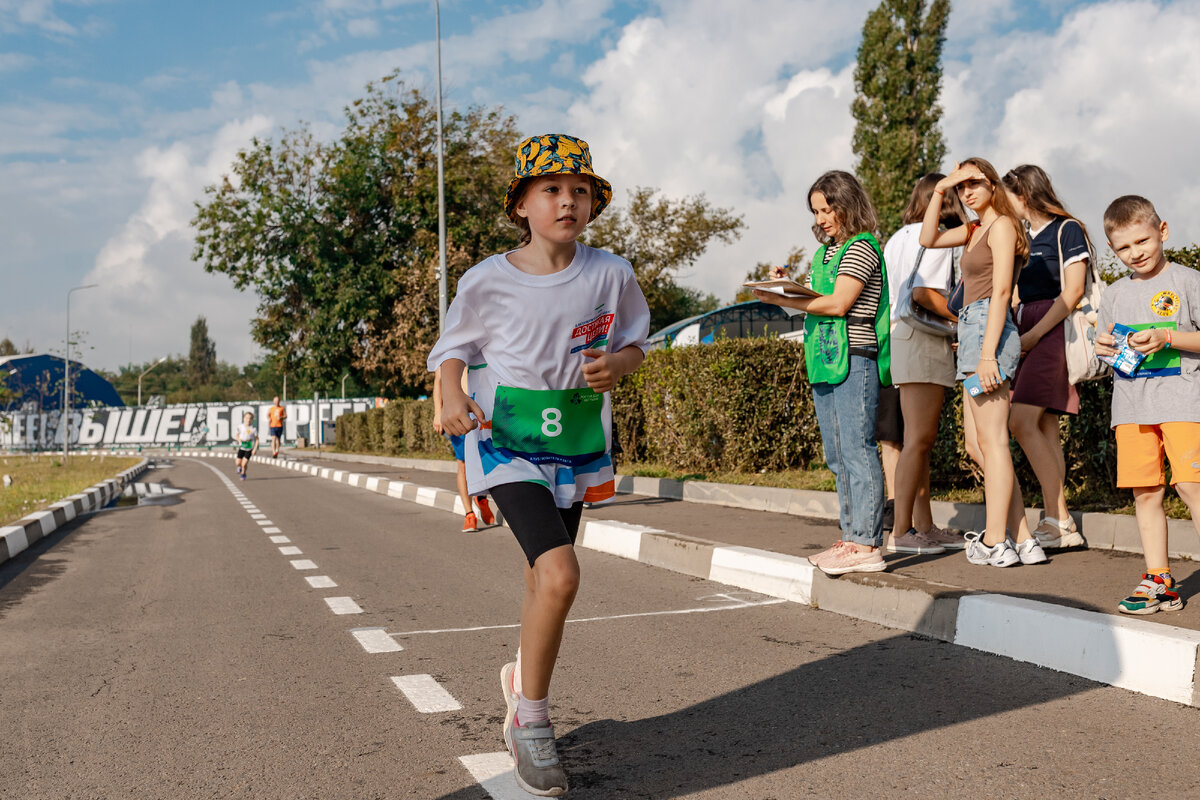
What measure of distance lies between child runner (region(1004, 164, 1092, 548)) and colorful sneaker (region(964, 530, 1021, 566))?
1.76 feet

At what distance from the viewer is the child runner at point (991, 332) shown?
5.47 m

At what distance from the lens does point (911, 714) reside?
3623 millimetres

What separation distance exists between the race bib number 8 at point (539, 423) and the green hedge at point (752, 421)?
5054 millimetres

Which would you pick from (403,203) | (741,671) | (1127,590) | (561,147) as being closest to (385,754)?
Result: (741,671)

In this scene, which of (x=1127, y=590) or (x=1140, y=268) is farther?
(x=1127, y=590)

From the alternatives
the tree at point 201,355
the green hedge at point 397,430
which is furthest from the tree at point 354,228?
the tree at point 201,355

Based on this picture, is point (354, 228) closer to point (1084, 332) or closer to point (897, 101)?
point (897, 101)

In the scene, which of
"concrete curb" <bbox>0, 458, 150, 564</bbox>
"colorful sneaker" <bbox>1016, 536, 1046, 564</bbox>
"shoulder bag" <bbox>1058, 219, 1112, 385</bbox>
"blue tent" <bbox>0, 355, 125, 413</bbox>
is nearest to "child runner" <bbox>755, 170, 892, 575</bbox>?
"colorful sneaker" <bbox>1016, 536, 1046, 564</bbox>

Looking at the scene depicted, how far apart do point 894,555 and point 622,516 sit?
13.4ft

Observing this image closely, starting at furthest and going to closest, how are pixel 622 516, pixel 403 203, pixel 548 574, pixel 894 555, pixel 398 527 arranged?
pixel 403 203
pixel 398 527
pixel 622 516
pixel 894 555
pixel 548 574

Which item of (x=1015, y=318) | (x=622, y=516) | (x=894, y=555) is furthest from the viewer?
(x=622, y=516)

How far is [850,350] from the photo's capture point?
5500mm

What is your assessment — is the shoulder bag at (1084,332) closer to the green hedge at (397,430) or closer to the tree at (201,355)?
the green hedge at (397,430)

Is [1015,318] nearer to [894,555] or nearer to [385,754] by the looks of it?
[894,555]
